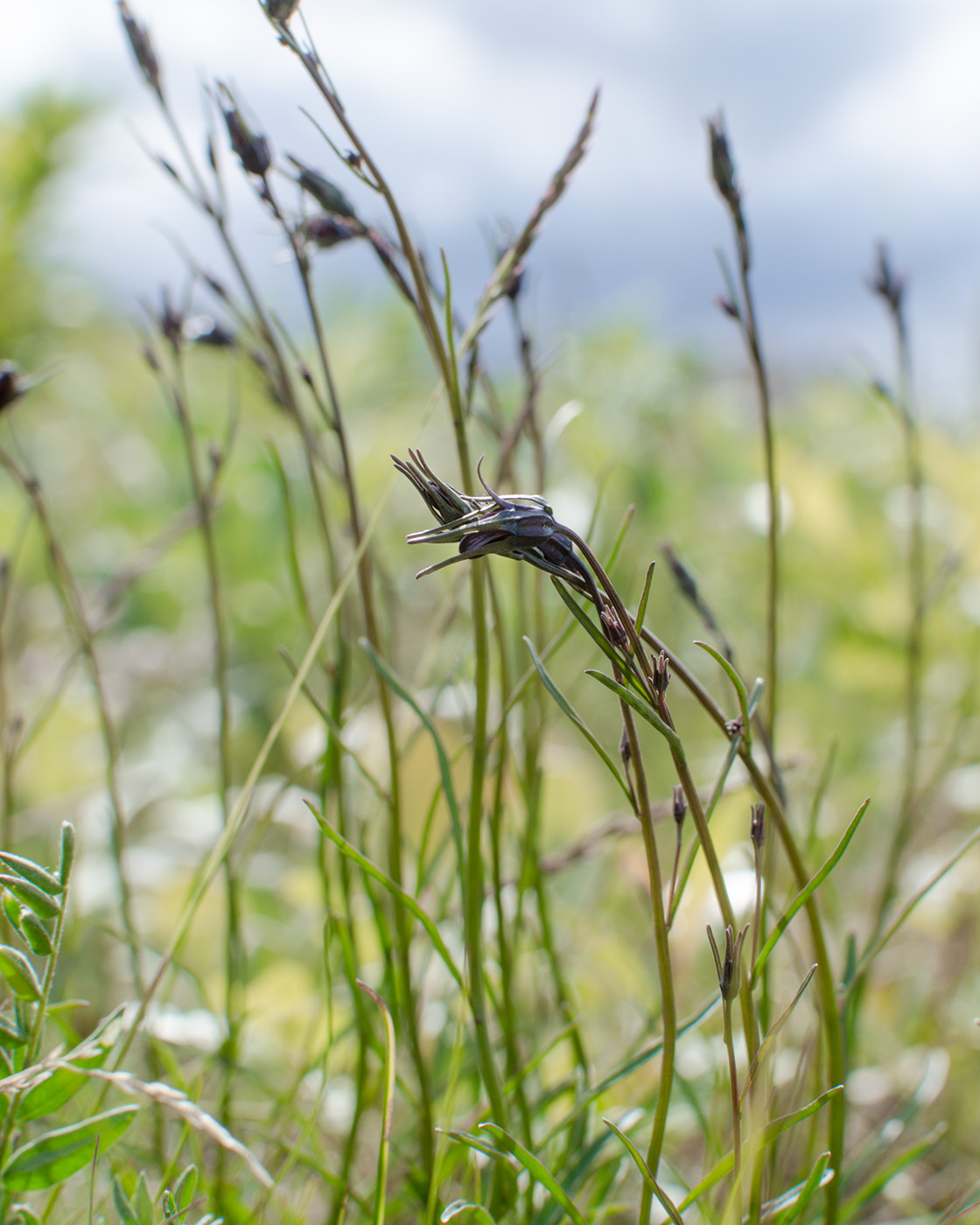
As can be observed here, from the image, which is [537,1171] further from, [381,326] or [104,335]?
[104,335]

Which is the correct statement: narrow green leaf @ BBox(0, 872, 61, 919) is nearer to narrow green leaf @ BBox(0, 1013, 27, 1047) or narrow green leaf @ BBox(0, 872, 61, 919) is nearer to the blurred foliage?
narrow green leaf @ BBox(0, 1013, 27, 1047)

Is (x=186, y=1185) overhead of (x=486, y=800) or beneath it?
beneath

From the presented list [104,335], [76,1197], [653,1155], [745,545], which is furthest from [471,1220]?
[104,335]

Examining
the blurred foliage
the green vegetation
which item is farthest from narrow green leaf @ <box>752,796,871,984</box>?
the blurred foliage

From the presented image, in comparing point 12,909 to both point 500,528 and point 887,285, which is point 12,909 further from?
point 887,285

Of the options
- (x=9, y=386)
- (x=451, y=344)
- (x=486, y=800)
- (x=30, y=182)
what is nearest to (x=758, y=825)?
(x=451, y=344)

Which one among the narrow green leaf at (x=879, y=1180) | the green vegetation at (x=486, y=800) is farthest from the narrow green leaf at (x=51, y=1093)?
the narrow green leaf at (x=879, y=1180)

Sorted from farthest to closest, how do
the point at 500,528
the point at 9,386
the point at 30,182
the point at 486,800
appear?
the point at 30,182, the point at 486,800, the point at 9,386, the point at 500,528
